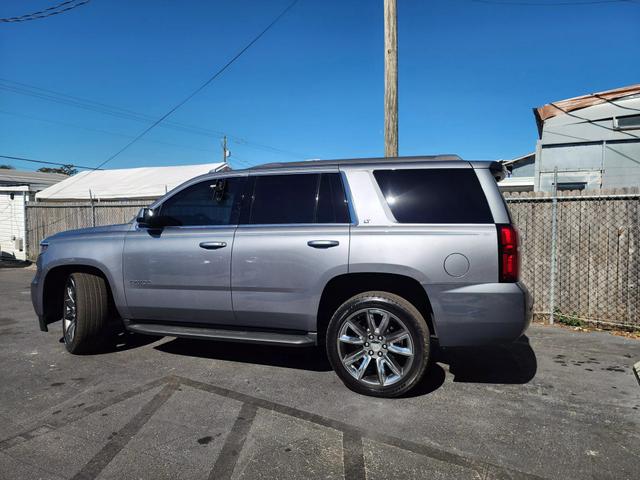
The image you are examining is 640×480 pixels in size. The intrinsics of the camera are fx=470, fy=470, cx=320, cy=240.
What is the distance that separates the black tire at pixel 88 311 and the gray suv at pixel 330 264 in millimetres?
14

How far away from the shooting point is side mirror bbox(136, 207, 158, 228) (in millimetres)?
4633

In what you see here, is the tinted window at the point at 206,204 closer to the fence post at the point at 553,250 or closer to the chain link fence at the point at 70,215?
the fence post at the point at 553,250

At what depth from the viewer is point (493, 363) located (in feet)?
16.0

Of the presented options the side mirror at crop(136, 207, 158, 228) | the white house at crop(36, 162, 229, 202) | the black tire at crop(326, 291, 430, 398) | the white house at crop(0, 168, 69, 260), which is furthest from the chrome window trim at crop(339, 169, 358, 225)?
the white house at crop(0, 168, 69, 260)

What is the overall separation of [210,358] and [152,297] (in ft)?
2.97

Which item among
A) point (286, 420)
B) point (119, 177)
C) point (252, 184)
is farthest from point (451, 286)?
point (119, 177)

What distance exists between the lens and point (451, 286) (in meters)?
3.74

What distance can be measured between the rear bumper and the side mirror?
2.71 metres

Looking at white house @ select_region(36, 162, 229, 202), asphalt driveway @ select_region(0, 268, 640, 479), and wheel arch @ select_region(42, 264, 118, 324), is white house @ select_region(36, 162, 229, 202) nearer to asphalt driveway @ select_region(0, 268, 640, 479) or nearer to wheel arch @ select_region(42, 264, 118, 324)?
wheel arch @ select_region(42, 264, 118, 324)

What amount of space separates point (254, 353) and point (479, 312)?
2.56 m

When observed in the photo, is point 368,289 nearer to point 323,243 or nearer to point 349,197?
point 323,243

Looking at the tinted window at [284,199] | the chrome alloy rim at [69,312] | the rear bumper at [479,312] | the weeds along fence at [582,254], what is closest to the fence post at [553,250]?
the weeds along fence at [582,254]

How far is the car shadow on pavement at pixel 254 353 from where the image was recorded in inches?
191

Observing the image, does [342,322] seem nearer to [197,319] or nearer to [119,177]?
[197,319]
